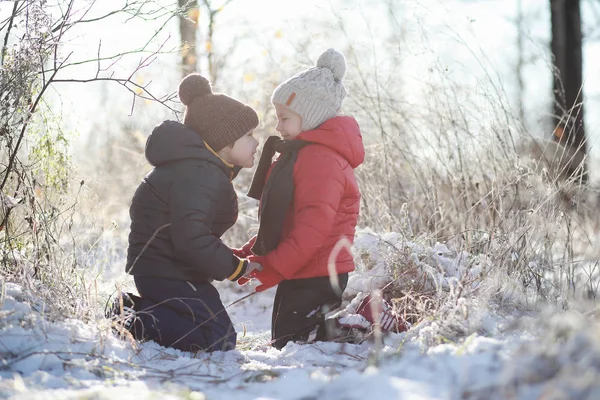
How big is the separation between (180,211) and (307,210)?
622 mm

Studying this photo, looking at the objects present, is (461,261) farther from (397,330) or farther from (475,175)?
(475,175)

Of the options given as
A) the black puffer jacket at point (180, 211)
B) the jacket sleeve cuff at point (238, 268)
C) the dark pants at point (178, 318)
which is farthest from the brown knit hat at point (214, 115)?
the dark pants at point (178, 318)

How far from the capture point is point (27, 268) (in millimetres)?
2719

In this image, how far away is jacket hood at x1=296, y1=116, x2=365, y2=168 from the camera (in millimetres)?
3209

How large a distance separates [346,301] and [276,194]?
103 centimetres

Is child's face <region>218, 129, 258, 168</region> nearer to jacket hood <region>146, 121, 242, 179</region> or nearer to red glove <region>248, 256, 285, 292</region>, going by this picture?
jacket hood <region>146, 121, 242, 179</region>

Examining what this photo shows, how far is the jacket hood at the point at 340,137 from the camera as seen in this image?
321 centimetres

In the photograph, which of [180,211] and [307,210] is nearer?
[180,211]

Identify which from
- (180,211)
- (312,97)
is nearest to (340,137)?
(312,97)

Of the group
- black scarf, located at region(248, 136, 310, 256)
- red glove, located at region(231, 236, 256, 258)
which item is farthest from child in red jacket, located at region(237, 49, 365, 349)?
red glove, located at region(231, 236, 256, 258)

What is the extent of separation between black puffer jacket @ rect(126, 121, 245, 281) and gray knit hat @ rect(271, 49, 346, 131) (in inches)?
22.1

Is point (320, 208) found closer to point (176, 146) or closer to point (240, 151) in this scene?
point (240, 151)

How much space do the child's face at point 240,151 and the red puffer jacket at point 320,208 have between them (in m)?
0.26

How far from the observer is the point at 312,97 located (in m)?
3.34
